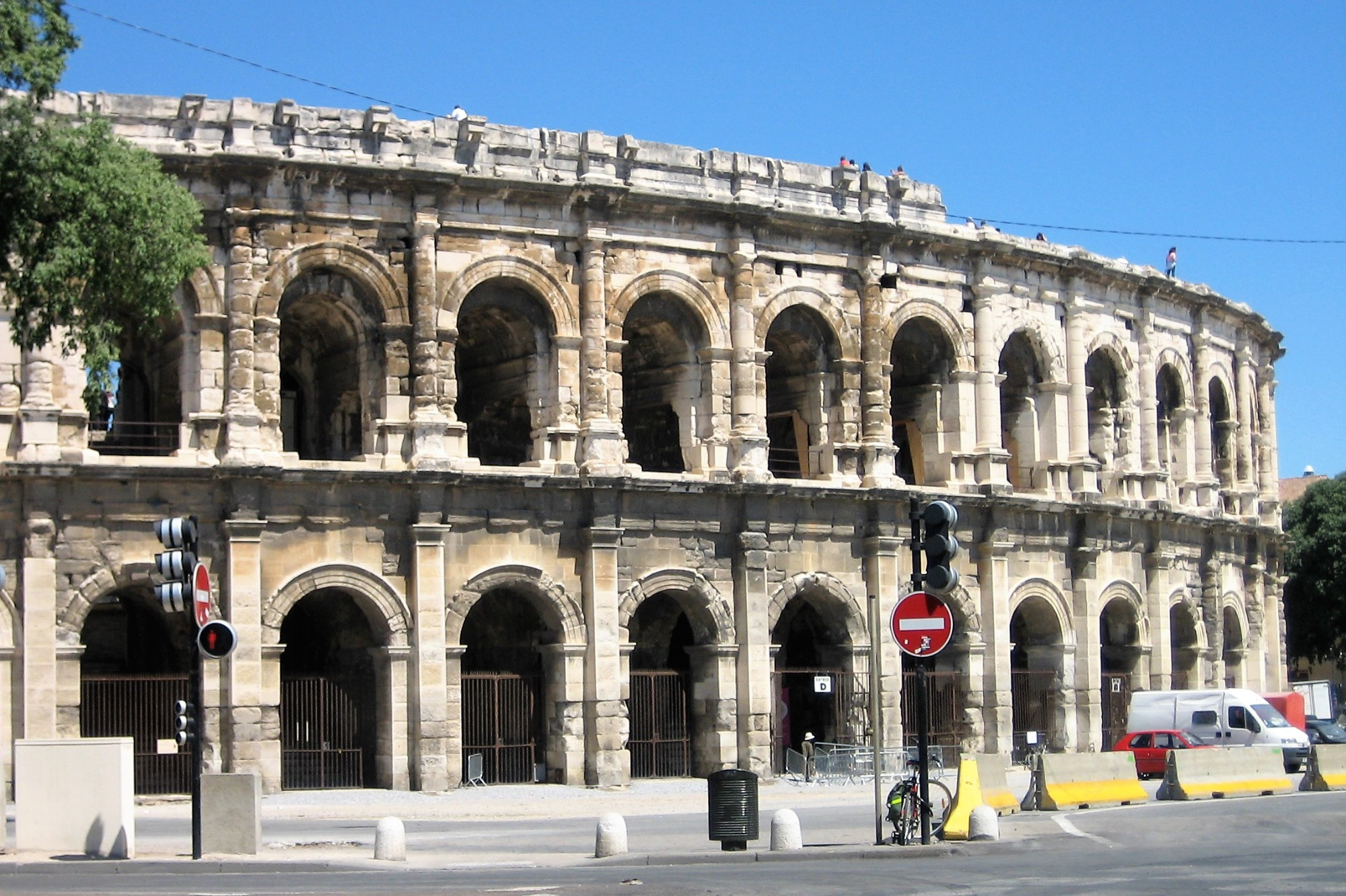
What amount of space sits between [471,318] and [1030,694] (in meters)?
13.4

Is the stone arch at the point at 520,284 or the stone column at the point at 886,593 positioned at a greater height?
→ the stone arch at the point at 520,284

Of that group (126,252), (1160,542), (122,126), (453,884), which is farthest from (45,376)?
(1160,542)

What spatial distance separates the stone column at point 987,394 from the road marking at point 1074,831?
12206mm

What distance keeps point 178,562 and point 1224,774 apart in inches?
663

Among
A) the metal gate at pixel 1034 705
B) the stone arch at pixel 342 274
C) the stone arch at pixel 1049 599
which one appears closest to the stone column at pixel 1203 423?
the stone arch at pixel 1049 599

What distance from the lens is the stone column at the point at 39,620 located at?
93.4ft

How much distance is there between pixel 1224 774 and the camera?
97.1 feet

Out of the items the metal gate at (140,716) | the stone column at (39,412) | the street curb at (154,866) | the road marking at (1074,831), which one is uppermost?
the stone column at (39,412)

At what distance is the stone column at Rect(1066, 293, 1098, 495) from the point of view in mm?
39188

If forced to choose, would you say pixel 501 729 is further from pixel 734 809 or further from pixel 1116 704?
pixel 1116 704

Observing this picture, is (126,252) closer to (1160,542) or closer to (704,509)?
(704,509)

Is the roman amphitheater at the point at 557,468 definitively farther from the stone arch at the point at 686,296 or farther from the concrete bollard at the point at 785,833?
the concrete bollard at the point at 785,833

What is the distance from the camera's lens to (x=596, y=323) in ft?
108

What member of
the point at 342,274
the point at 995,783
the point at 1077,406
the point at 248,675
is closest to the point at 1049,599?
the point at 1077,406
